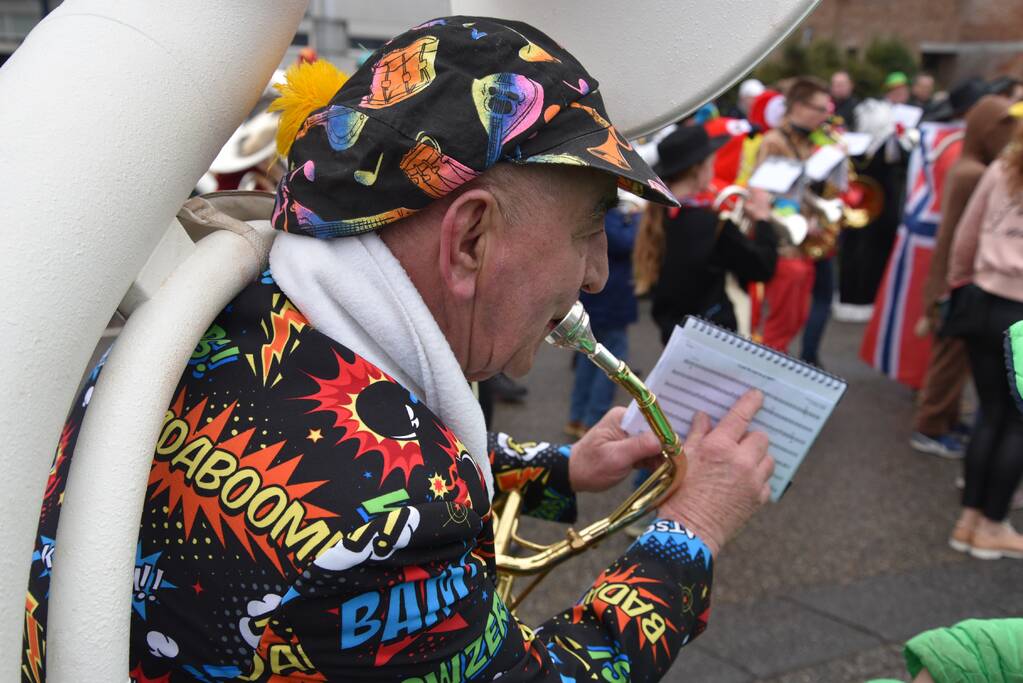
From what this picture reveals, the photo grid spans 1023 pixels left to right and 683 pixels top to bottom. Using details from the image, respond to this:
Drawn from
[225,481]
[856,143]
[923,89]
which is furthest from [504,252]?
[923,89]

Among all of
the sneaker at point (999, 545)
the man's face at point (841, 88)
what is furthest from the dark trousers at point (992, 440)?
the man's face at point (841, 88)

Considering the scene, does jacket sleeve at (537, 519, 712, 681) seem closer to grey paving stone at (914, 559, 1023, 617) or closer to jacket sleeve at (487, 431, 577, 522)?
jacket sleeve at (487, 431, 577, 522)

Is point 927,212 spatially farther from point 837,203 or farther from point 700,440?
point 700,440

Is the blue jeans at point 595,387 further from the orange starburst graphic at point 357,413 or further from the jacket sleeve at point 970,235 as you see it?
the orange starburst graphic at point 357,413

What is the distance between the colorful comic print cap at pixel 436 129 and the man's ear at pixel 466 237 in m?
0.03

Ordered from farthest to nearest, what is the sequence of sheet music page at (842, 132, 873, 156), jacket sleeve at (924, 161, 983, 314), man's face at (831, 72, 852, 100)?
1. man's face at (831, 72, 852, 100)
2. sheet music page at (842, 132, 873, 156)
3. jacket sleeve at (924, 161, 983, 314)

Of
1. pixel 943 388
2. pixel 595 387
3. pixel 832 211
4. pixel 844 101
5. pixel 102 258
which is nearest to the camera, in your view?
pixel 102 258

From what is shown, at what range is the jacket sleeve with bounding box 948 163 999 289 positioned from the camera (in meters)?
3.59

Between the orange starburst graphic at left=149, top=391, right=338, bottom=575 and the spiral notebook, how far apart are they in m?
0.72

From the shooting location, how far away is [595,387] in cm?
450

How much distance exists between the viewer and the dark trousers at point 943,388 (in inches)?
181

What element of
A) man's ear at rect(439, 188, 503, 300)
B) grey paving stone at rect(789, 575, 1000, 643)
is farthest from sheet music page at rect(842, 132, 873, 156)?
man's ear at rect(439, 188, 503, 300)

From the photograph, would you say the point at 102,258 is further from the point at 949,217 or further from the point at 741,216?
the point at 949,217

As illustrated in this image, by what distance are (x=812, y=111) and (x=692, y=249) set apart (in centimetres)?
234
